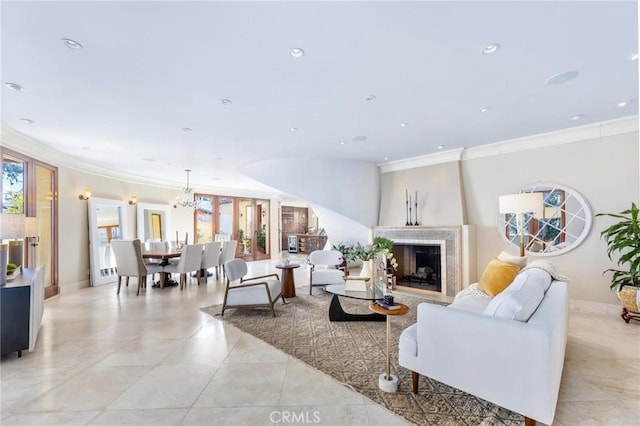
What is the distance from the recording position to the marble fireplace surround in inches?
206

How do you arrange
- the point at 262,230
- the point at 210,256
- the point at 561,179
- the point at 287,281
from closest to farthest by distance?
the point at 561,179
the point at 287,281
the point at 210,256
the point at 262,230

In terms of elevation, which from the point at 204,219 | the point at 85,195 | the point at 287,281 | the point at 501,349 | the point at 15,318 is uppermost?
the point at 85,195

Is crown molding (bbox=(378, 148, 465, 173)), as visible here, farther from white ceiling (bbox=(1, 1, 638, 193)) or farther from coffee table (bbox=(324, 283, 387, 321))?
coffee table (bbox=(324, 283, 387, 321))

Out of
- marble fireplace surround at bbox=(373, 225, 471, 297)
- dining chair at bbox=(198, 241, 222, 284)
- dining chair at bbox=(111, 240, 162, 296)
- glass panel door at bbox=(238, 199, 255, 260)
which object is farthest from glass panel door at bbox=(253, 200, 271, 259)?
marble fireplace surround at bbox=(373, 225, 471, 297)

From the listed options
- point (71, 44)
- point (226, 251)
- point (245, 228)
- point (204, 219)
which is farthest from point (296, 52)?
point (245, 228)

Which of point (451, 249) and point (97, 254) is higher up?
point (451, 249)

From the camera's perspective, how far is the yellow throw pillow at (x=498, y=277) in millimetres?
3385

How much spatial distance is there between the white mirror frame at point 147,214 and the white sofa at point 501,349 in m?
7.67

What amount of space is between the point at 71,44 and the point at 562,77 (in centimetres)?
416

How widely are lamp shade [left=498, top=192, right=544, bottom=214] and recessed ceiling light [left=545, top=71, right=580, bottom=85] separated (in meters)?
1.54

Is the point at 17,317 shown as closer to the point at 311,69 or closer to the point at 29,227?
the point at 29,227

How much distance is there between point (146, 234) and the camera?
7.94m

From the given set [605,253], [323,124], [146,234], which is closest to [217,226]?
[146,234]

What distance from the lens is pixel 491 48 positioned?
230cm
